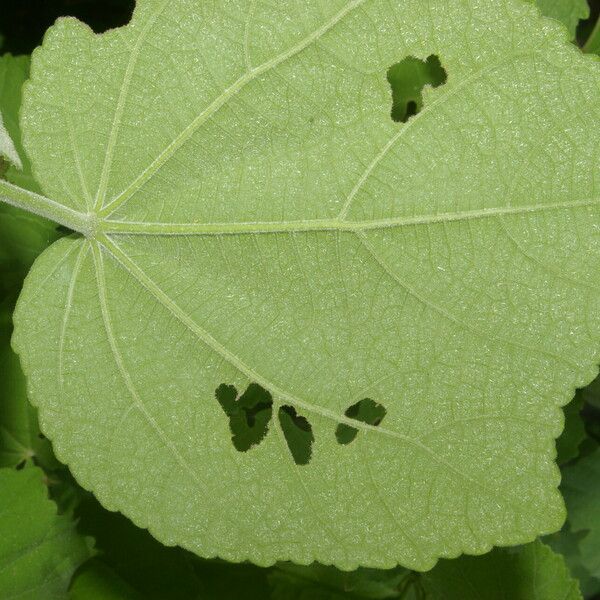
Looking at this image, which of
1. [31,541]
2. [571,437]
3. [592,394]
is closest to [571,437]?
[571,437]

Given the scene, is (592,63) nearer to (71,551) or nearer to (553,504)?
(553,504)

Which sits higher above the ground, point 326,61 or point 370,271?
point 326,61

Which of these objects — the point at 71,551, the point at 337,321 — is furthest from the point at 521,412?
the point at 71,551

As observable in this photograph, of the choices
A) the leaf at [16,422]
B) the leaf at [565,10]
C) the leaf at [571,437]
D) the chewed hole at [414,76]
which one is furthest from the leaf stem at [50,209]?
the leaf at [571,437]

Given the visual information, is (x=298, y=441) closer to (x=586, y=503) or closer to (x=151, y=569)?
(x=151, y=569)

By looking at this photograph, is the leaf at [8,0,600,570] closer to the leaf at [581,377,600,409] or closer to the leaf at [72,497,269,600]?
the leaf at [72,497,269,600]

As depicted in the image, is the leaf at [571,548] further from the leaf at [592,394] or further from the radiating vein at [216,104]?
the radiating vein at [216,104]

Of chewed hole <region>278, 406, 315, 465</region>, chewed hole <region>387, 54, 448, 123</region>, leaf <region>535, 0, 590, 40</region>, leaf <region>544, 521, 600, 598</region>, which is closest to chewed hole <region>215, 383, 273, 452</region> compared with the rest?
chewed hole <region>278, 406, 315, 465</region>
